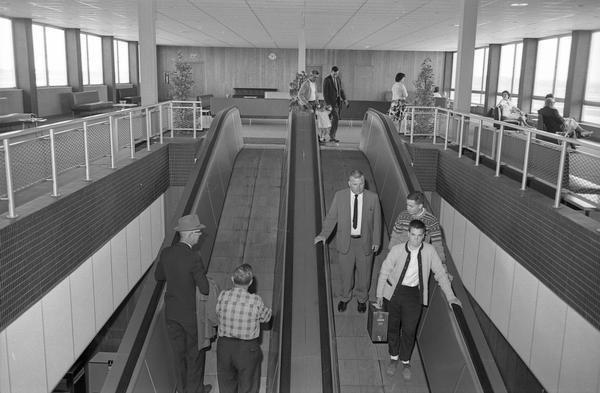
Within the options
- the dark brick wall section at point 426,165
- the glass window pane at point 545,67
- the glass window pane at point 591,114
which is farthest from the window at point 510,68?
the dark brick wall section at point 426,165

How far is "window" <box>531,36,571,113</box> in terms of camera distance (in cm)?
2314

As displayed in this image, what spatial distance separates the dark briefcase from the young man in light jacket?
0.32 ft

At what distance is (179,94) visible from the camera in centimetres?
2042

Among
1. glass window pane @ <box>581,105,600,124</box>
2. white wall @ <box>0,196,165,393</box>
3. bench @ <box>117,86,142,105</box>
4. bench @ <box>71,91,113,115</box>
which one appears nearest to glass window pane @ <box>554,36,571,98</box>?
glass window pane @ <box>581,105,600,124</box>

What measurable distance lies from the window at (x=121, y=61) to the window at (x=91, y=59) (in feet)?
10.0

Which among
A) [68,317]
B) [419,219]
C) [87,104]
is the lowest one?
[68,317]

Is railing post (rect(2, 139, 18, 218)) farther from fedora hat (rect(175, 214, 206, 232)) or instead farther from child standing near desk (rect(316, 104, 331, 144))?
→ child standing near desk (rect(316, 104, 331, 144))

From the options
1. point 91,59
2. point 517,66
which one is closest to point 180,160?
point 91,59

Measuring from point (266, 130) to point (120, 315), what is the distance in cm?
987

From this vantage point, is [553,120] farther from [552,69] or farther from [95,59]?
[95,59]

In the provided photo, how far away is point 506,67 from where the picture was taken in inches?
1193

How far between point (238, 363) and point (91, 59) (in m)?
29.3

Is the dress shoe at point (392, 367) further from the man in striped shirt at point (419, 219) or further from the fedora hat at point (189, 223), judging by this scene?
the fedora hat at point (189, 223)

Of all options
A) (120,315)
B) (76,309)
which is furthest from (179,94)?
(76,309)
